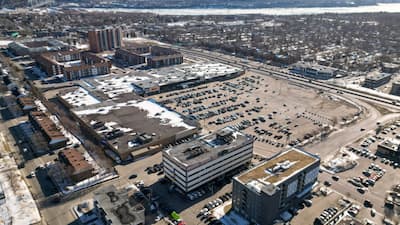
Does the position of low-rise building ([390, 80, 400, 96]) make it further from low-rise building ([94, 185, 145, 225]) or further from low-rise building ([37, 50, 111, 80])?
low-rise building ([37, 50, 111, 80])

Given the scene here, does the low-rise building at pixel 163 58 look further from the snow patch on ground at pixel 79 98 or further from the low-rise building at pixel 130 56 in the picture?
the snow patch on ground at pixel 79 98

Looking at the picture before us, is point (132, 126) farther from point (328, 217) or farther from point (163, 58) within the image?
point (163, 58)

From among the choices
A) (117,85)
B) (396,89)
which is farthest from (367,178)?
(117,85)

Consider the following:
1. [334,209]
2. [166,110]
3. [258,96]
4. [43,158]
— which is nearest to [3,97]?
[43,158]

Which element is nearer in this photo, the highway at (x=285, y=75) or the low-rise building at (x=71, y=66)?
the highway at (x=285, y=75)

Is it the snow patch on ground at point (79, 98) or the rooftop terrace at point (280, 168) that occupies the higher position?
the rooftop terrace at point (280, 168)

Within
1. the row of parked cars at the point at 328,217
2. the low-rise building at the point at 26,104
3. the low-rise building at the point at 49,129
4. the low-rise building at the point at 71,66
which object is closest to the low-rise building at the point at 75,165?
the low-rise building at the point at 49,129
